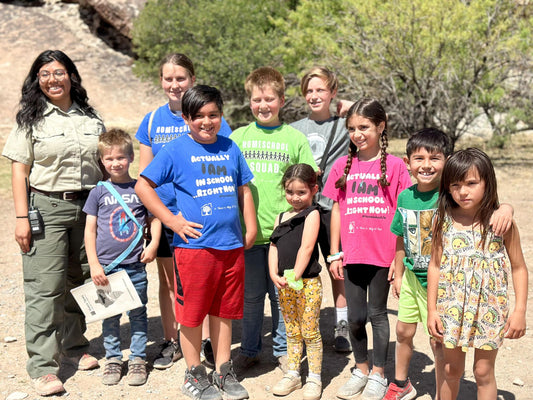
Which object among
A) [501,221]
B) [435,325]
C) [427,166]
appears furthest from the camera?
[427,166]

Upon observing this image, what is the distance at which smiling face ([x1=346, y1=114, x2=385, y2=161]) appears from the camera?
3633 millimetres

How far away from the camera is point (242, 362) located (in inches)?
167

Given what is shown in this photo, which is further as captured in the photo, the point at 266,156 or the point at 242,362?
the point at 242,362

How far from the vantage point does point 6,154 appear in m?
3.91

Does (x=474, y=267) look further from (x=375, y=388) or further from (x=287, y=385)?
(x=287, y=385)

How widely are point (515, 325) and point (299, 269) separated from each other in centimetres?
127

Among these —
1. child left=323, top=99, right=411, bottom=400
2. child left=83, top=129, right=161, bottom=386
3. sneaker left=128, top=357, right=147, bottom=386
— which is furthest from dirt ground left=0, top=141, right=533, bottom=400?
child left=323, top=99, right=411, bottom=400

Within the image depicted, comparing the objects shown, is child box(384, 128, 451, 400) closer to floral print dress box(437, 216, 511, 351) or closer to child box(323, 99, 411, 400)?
child box(323, 99, 411, 400)

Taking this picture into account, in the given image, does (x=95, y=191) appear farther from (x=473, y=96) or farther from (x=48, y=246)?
(x=473, y=96)

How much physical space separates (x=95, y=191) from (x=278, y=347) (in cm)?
158

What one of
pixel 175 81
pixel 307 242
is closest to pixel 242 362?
pixel 307 242

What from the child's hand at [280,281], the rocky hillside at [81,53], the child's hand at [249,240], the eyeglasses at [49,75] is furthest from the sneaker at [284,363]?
the rocky hillside at [81,53]

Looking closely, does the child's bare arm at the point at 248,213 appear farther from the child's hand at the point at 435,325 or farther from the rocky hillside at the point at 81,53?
the rocky hillside at the point at 81,53

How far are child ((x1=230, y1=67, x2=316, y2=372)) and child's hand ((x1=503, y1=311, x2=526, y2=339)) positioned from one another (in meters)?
1.57
